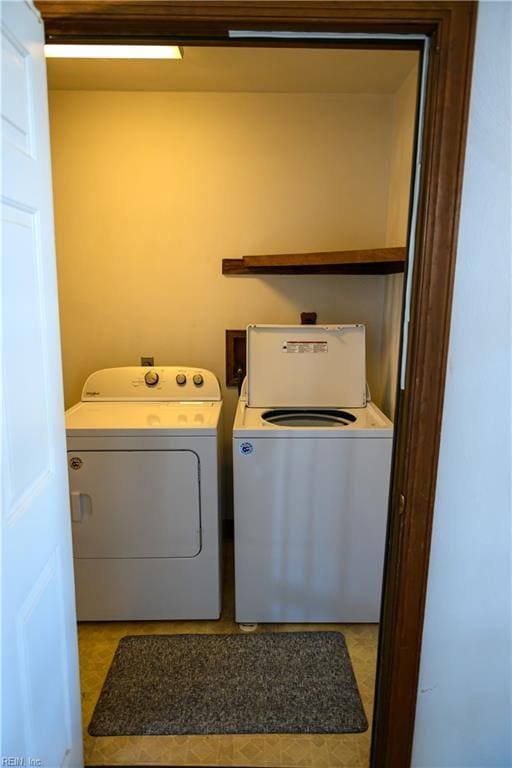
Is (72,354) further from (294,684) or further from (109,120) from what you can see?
(294,684)

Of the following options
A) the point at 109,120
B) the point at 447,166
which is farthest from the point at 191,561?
the point at 109,120

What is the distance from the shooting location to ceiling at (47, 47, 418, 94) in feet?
6.57

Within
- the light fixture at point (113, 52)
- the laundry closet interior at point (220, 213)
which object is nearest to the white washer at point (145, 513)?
the laundry closet interior at point (220, 213)

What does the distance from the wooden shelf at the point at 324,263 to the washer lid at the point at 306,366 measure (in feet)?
1.00

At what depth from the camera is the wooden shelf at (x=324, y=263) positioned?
205 centimetres

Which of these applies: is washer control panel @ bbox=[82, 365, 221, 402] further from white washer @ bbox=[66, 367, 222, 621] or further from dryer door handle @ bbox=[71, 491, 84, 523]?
dryer door handle @ bbox=[71, 491, 84, 523]

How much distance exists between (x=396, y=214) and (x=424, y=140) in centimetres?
138

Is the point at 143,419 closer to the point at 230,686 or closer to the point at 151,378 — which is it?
the point at 151,378

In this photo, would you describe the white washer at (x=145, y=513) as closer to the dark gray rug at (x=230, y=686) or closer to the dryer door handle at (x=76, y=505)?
the dryer door handle at (x=76, y=505)

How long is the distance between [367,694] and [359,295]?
1.83m

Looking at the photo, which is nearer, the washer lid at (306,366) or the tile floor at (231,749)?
the tile floor at (231,749)

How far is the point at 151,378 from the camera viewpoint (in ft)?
8.31

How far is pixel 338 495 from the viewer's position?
2047 mm

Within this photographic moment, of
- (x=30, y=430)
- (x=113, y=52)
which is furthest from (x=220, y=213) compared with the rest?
(x=30, y=430)
